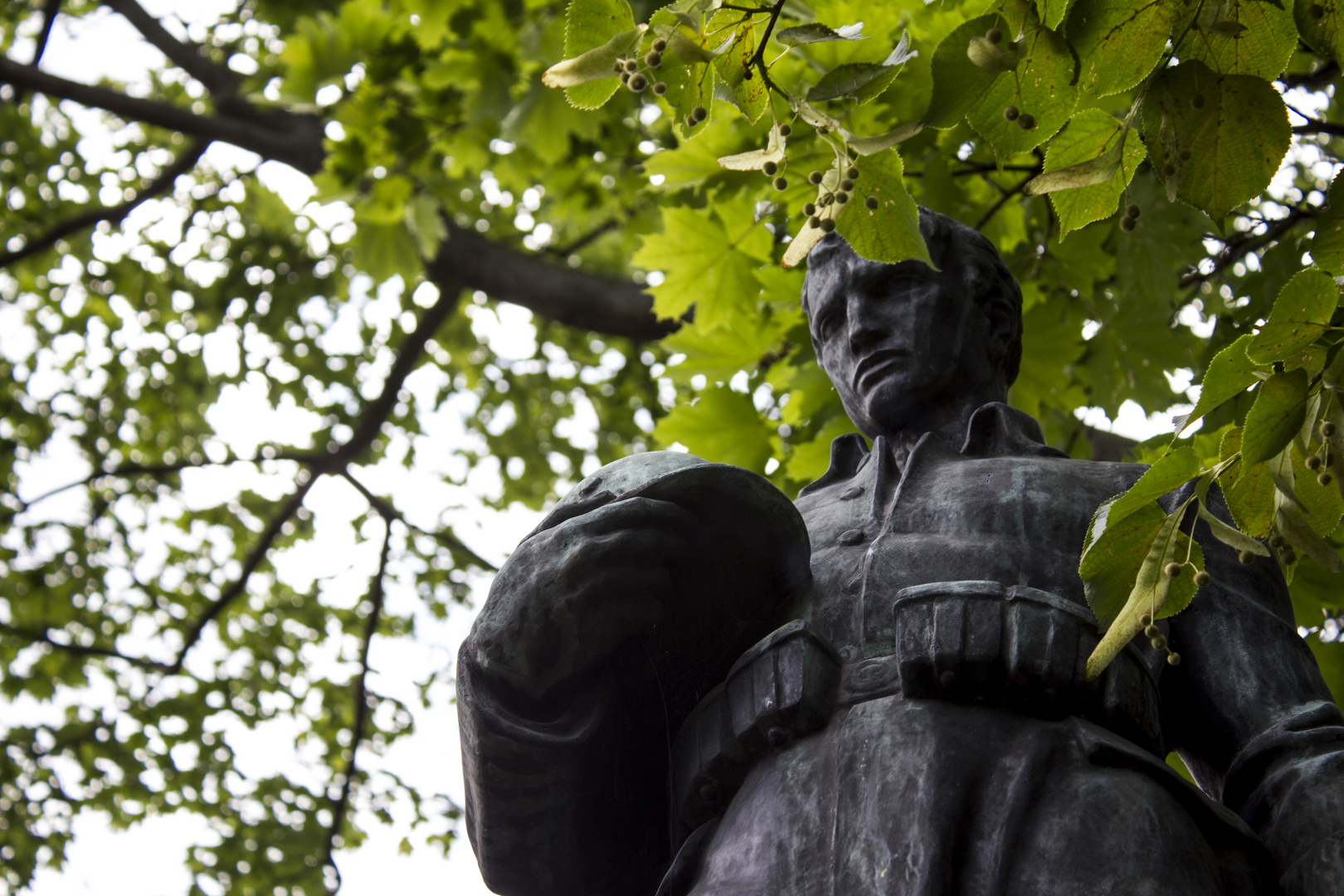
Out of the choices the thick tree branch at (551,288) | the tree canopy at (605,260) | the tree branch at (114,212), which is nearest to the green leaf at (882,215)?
the tree canopy at (605,260)

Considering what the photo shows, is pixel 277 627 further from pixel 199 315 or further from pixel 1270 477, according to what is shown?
pixel 1270 477

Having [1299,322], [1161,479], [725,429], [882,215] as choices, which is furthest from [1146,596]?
[725,429]

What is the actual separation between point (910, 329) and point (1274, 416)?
3.38ft

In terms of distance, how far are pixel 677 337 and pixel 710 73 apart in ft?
8.37

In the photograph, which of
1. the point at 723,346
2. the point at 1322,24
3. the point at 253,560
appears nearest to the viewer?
the point at 1322,24

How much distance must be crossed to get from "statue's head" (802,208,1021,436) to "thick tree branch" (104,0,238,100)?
5.42 meters

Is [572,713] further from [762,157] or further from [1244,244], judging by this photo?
[1244,244]

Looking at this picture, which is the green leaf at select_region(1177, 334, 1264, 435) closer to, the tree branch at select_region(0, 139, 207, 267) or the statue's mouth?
the statue's mouth

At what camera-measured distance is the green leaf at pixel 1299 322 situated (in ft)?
5.90

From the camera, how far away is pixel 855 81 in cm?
192

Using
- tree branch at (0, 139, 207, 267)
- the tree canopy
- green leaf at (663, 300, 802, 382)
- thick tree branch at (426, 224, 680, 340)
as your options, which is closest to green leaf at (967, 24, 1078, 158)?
the tree canopy

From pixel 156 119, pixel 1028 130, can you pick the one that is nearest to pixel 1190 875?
pixel 1028 130

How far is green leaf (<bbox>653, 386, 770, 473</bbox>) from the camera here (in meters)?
4.32

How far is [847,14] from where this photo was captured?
3938 mm
